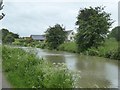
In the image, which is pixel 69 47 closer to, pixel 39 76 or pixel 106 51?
pixel 106 51

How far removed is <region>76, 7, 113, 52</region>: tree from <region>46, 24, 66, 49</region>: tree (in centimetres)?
1832

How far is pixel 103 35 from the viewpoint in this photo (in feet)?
160

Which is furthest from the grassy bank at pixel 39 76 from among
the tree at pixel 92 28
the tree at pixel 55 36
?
the tree at pixel 55 36

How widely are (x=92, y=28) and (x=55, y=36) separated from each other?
2372 cm

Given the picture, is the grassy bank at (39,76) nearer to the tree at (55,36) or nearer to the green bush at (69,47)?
the green bush at (69,47)

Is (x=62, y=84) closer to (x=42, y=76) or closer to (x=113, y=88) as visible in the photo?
(x=42, y=76)

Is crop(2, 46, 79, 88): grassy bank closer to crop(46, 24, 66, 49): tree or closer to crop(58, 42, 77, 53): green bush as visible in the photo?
crop(58, 42, 77, 53): green bush

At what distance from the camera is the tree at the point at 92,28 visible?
4738cm

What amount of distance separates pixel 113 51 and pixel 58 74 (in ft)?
93.7

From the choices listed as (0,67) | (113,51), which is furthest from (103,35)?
(0,67)

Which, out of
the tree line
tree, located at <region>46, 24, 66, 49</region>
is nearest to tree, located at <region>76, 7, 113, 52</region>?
the tree line

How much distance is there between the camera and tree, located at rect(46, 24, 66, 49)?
70100 mm

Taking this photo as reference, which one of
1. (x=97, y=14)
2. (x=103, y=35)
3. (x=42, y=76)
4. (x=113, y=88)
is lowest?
(x=113, y=88)

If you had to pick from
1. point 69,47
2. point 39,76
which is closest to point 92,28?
point 69,47
